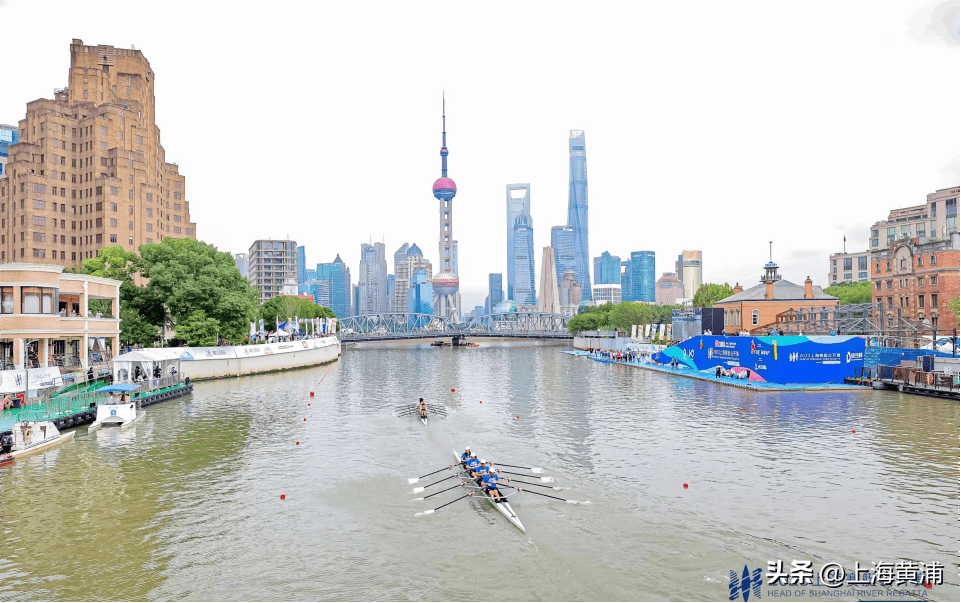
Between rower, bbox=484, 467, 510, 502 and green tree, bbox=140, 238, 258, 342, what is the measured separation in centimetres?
6318

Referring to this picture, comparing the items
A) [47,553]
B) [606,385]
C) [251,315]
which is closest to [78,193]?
A: [251,315]

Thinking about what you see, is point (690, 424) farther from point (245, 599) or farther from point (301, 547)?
point (245, 599)

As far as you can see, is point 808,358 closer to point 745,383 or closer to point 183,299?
point 745,383

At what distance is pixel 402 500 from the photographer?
31.2 metres

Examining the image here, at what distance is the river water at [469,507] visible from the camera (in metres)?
22.4

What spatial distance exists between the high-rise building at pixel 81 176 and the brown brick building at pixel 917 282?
141m

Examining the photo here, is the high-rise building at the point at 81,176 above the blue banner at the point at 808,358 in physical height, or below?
above

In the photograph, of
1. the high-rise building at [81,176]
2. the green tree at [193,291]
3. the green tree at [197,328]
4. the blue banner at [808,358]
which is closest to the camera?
the blue banner at [808,358]

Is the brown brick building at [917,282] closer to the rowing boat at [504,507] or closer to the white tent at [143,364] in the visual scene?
the rowing boat at [504,507]

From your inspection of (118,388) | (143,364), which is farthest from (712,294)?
(118,388)

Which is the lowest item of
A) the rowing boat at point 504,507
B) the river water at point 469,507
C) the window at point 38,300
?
the river water at point 469,507

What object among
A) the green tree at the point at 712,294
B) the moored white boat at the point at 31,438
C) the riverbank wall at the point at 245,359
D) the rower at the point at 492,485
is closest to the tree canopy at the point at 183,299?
the riverbank wall at the point at 245,359

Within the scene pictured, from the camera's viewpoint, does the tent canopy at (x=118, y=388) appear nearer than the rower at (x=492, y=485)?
No

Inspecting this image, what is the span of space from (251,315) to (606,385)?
165ft
